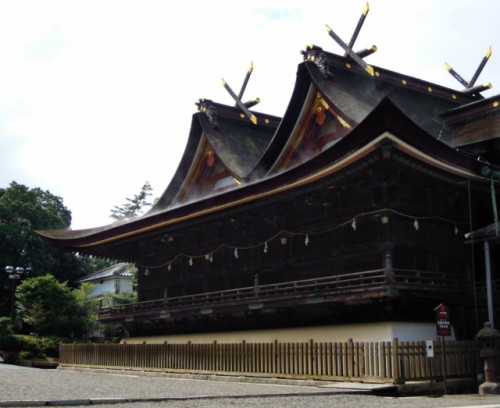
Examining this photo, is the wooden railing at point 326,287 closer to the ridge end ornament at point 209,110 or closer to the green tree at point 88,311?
the ridge end ornament at point 209,110

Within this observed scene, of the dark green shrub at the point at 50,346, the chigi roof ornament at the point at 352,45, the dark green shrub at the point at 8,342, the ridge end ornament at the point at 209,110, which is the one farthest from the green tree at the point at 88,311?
the chigi roof ornament at the point at 352,45

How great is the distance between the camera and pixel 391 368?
1680 cm

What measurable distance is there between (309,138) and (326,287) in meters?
7.45

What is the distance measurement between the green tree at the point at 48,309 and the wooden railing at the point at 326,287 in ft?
38.3

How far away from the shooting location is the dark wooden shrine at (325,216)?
19078 millimetres

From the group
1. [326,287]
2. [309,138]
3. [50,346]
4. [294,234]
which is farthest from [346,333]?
[50,346]

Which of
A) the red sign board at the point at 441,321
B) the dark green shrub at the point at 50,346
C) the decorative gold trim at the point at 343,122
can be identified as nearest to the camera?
the red sign board at the point at 441,321

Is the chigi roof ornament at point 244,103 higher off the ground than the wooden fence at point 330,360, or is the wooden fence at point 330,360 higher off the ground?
the chigi roof ornament at point 244,103

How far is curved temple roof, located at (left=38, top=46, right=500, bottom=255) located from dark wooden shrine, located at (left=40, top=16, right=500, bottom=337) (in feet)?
0.20

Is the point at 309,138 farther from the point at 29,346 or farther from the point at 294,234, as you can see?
the point at 29,346

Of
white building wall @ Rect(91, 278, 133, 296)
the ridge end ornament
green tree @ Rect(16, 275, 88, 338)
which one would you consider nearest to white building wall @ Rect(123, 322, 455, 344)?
the ridge end ornament

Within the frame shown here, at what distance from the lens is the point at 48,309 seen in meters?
41.8

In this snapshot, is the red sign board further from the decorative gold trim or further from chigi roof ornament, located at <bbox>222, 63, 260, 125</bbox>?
chigi roof ornament, located at <bbox>222, 63, 260, 125</bbox>

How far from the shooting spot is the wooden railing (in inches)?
734
